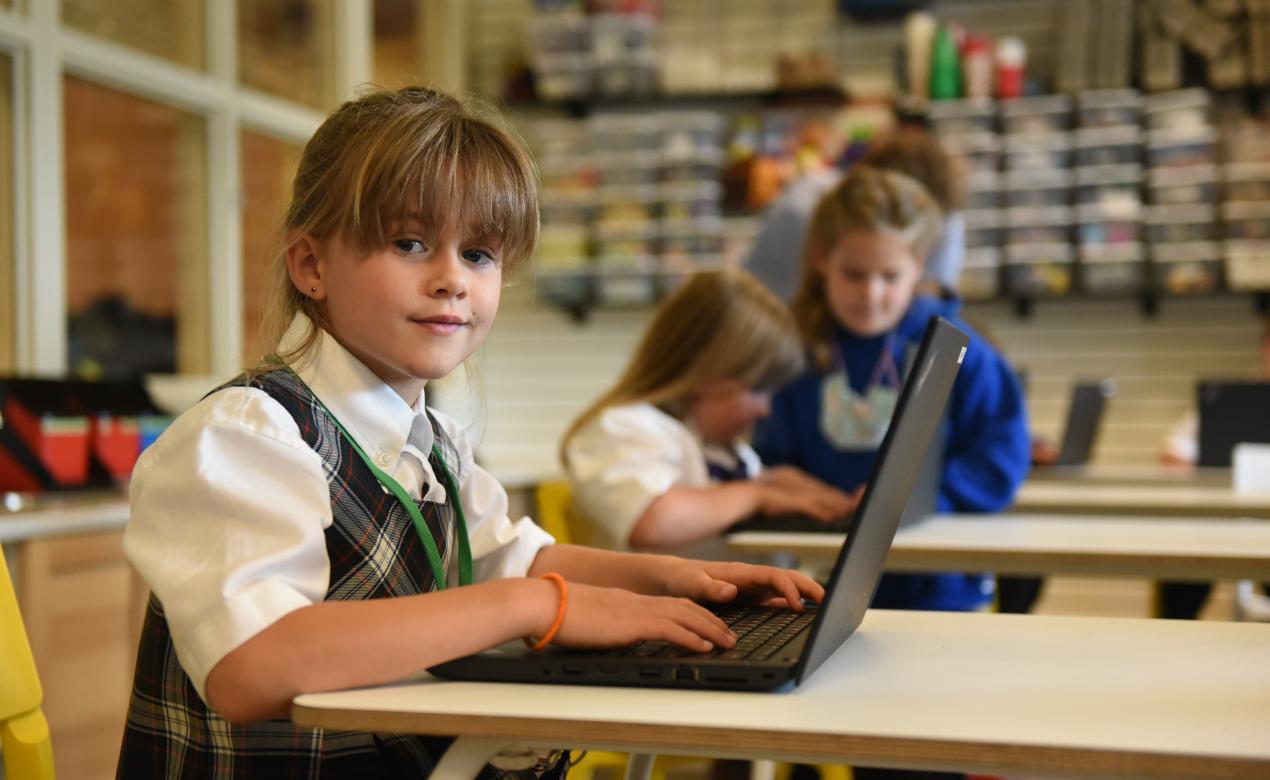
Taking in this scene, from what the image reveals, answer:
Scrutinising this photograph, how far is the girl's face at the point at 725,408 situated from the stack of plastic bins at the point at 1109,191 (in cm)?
276

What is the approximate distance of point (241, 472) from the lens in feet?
3.27

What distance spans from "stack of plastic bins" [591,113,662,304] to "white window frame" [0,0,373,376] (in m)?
1.18

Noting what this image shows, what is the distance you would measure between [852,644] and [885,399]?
1410mm

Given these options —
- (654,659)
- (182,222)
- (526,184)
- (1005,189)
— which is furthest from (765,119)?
(654,659)

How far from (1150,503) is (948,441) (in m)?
0.43

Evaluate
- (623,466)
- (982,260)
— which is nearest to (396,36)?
(982,260)

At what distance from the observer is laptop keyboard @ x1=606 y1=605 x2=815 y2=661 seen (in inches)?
36.7

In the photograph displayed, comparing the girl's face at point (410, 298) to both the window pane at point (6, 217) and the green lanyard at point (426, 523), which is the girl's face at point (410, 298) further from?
the window pane at point (6, 217)

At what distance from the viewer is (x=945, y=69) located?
4957 millimetres

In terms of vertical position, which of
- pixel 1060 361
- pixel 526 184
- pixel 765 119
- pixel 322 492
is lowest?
pixel 1060 361

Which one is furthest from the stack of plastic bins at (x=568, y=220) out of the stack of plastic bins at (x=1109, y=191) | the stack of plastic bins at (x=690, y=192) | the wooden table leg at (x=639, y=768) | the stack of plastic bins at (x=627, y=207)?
the wooden table leg at (x=639, y=768)

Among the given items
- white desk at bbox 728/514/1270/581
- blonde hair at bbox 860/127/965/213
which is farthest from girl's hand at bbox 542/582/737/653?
blonde hair at bbox 860/127/965/213

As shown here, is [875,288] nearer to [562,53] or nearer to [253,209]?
[253,209]

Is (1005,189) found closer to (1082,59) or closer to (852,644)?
(1082,59)
